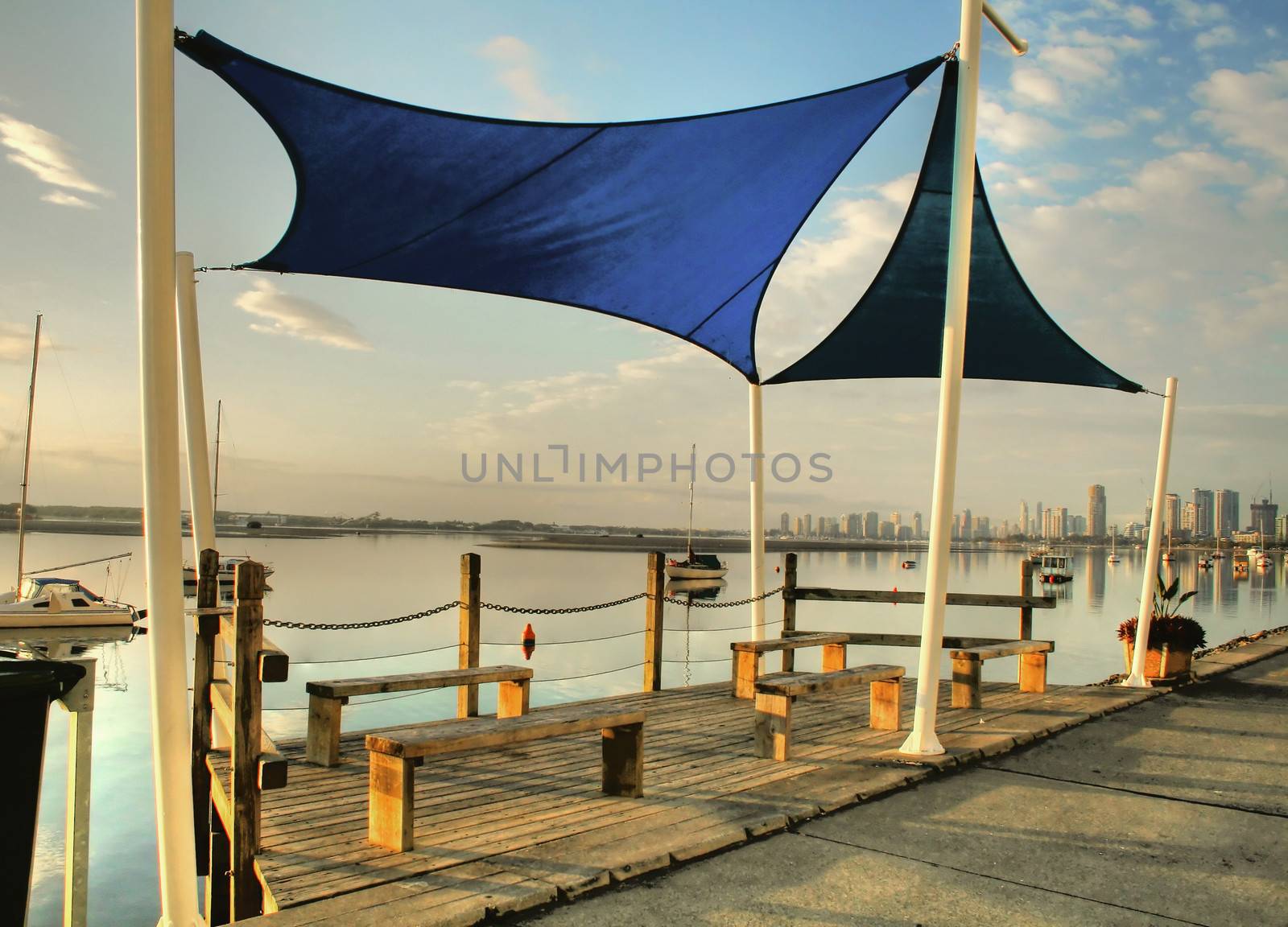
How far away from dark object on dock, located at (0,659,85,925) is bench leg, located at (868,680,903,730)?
4949 millimetres

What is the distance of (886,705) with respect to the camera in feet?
20.3

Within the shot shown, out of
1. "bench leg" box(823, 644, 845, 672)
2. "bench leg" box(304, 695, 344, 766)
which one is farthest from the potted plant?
"bench leg" box(304, 695, 344, 766)

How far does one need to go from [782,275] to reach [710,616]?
29060 mm

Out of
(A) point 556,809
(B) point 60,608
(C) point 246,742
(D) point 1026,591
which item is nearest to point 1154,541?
(D) point 1026,591

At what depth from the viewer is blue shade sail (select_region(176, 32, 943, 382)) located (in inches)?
196

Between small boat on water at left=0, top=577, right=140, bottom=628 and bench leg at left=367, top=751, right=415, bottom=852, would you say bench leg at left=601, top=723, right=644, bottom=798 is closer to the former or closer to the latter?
bench leg at left=367, top=751, right=415, bottom=852

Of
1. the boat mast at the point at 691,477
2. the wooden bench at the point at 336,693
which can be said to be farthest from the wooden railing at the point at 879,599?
the boat mast at the point at 691,477

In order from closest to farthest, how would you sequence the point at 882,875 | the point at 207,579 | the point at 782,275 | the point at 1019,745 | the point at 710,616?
1. the point at 882,875
2. the point at 207,579
3. the point at 1019,745
4. the point at 782,275
5. the point at 710,616

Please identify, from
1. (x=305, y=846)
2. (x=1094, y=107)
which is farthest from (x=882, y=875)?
(x=1094, y=107)

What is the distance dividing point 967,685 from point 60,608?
25.7 meters

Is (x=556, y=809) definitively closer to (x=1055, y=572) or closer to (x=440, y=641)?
(x=440, y=641)

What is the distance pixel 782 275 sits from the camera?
795 cm

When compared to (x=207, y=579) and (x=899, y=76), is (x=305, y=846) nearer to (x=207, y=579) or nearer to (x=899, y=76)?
(x=207, y=579)

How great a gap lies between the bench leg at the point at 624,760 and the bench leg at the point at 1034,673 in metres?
5.02
